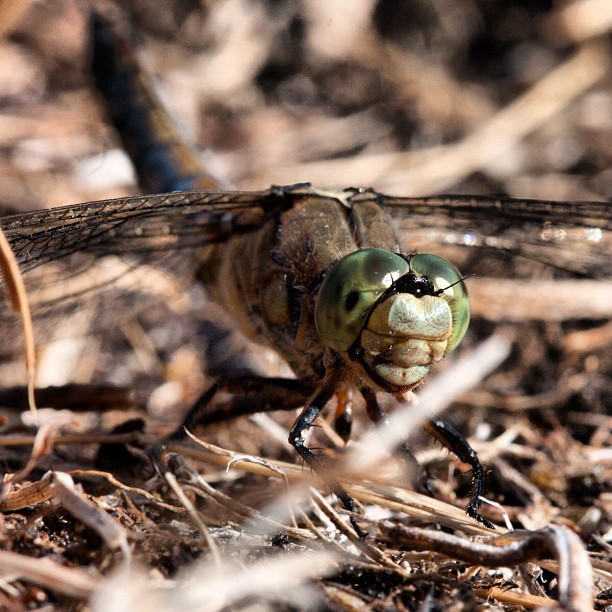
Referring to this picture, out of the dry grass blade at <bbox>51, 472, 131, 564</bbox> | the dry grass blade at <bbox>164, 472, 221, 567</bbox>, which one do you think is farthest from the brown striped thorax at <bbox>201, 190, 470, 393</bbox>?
the dry grass blade at <bbox>51, 472, 131, 564</bbox>

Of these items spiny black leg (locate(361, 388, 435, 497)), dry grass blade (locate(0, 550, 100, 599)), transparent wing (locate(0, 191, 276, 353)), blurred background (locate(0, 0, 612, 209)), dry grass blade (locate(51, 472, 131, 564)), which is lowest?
dry grass blade (locate(0, 550, 100, 599))

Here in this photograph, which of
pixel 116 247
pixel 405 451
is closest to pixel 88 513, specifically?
pixel 405 451

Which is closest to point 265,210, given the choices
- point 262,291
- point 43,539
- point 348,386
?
point 262,291

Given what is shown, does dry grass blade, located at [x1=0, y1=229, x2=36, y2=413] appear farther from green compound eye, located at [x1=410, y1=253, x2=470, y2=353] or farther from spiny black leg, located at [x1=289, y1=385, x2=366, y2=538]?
green compound eye, located at [x1=410, y1=253, x2=470, y2=353]

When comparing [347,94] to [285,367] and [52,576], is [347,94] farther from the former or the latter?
[52,576]

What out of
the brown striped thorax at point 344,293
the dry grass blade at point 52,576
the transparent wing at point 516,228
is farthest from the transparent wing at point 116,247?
the dry grass blade at point 52,576

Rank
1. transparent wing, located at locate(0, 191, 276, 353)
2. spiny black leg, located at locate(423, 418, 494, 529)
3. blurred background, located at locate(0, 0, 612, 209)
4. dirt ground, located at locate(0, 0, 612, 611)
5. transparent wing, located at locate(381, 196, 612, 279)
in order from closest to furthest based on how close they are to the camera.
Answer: dirt ground, located at locate(0, 0, 612, 611) < spiny black leg, located at locate(423, 418, 494, 529) < transparent wing, located at locate(0, 191, 276, 353) < transparent wing, located at locate(381, 196, 612, 279) < blurred background, located at locate(0, 0, 612, 209)
